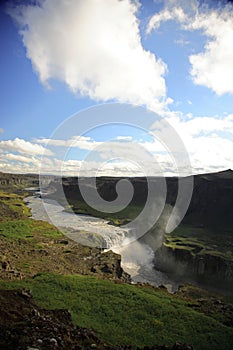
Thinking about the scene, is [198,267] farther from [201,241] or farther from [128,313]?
[128,313]

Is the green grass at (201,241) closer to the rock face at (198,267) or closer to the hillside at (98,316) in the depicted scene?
the rock face at (198,267)

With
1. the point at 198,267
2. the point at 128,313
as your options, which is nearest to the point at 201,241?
the point at 198,267

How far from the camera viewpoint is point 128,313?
1805cm

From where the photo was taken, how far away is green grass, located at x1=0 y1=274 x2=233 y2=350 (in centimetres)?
1553

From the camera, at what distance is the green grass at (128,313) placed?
51.0 feet

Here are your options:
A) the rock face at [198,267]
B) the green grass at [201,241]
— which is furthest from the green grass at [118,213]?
the rock face at [198,267]

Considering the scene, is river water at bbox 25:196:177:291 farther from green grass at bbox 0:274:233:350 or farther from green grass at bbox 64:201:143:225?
green grass at bbox 0:274:233:350

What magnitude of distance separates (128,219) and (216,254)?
37.2 m

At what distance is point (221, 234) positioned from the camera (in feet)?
217

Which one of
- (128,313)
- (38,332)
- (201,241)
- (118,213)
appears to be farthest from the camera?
(118,213)

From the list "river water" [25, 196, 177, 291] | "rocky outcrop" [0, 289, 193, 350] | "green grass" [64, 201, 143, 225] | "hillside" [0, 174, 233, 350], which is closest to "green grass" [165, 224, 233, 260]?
"river water" [25, 196, 177, 291]

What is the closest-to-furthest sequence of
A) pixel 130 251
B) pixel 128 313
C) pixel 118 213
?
pixel 128 313 → pixel 130 251 → pixel 118 213

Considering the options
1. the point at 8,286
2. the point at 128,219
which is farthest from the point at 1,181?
the point at 8,286

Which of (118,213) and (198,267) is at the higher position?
(118,213)
